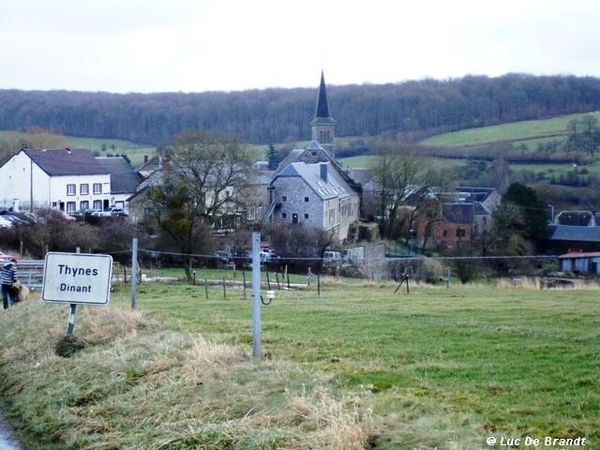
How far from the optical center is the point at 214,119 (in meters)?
130

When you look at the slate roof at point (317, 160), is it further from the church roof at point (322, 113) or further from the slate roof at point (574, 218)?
the slate roof at point (574, 218)

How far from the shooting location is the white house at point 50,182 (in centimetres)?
6812

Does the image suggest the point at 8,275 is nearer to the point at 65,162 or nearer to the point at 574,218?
the point at 65,162

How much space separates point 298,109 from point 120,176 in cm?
6481

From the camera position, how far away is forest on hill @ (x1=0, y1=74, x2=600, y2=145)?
5032 inches

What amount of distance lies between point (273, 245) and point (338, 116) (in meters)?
81.9

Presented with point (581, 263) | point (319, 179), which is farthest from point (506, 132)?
point (581, 263)

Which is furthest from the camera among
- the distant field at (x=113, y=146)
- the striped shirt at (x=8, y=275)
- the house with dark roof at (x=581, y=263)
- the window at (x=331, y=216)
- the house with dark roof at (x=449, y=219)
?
the distant field at (x=113, y=146)

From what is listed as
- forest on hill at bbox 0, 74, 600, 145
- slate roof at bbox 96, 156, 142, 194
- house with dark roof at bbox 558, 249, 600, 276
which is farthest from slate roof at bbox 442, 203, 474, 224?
forest on hill at bbox 0, 74, 600, 145

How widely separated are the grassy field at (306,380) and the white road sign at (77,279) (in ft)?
1.71

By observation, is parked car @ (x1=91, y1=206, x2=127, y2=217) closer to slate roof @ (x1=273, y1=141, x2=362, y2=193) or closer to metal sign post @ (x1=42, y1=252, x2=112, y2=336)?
slate roof @ (x1=273, y1=141, x2=362, y2=193)

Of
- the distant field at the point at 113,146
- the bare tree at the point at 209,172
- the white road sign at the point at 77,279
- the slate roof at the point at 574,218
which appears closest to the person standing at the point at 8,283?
the white road sign at the point at 77,279

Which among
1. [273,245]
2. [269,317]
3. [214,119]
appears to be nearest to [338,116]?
[214,119]

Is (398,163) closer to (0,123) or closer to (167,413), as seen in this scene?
(167,413)
